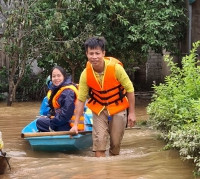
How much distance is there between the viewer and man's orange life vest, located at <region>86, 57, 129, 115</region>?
529 centimetres

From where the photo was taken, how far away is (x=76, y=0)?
37.7 ft

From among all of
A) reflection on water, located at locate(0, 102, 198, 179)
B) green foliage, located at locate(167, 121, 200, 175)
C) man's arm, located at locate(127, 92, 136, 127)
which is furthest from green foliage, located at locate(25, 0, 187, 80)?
green foliage, located at locate(167, 121, 200, 175)

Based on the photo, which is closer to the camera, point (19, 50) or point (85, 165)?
point (85, 165)

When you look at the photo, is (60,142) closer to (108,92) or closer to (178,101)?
A: (108,92)

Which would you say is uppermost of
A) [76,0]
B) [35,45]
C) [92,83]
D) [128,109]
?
[76,0]

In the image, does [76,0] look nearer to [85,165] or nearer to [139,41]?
[139,41]

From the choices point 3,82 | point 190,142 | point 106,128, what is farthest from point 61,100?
point 3,82

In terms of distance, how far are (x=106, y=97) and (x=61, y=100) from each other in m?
1.04

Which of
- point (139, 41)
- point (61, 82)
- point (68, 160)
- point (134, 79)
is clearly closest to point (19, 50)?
point (139, 41)

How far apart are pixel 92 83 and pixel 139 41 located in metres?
6.78

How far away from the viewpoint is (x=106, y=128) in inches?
218

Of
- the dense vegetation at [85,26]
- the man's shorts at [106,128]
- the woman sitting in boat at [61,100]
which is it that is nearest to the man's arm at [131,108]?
the man's shorts at [106,128]

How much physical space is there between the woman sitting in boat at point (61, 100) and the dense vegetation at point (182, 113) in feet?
4.32

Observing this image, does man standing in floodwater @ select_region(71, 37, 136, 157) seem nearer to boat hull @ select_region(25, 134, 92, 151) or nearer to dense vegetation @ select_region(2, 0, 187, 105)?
boat hull @ select_region(25, 134, 92, 151)
